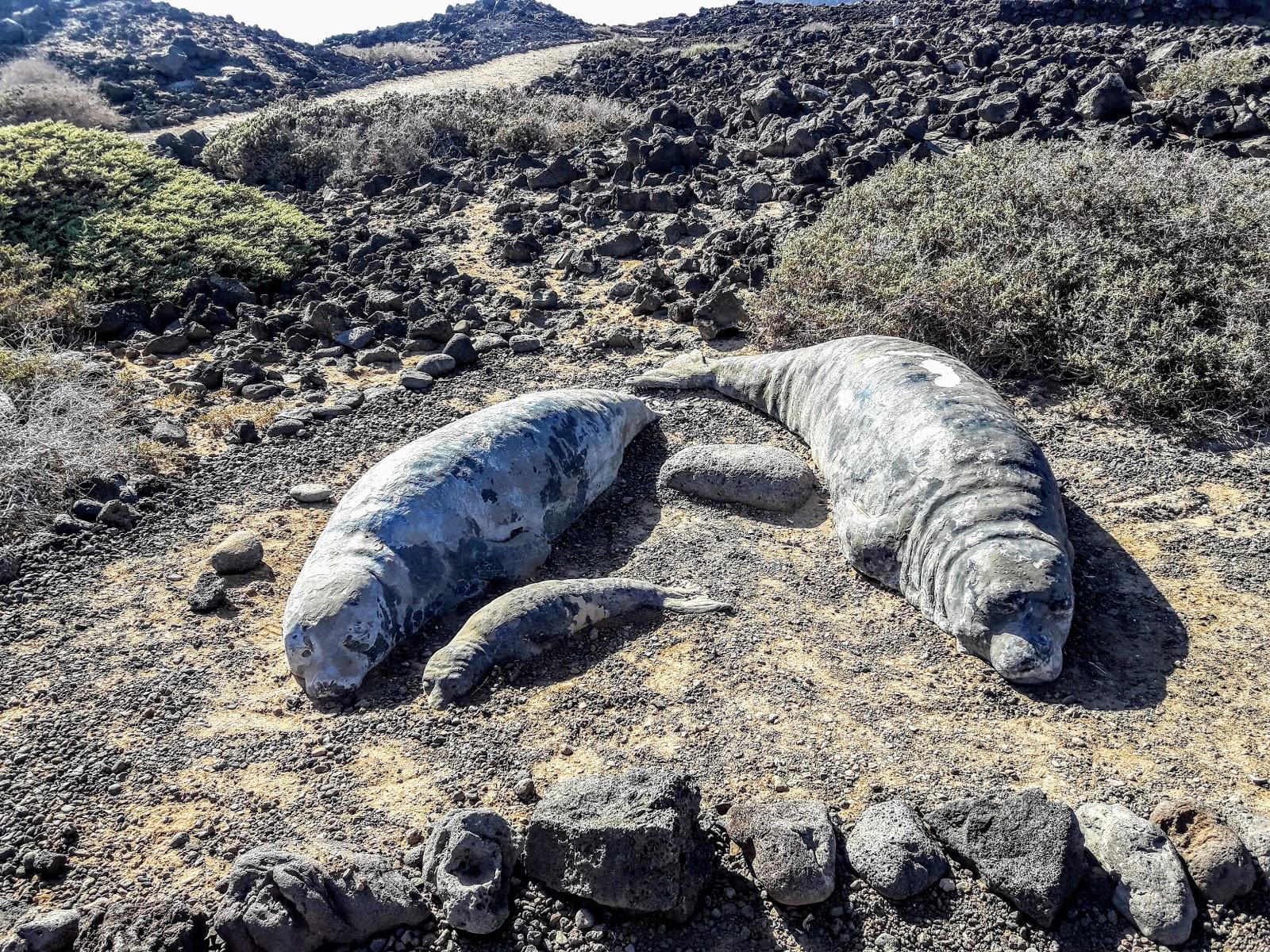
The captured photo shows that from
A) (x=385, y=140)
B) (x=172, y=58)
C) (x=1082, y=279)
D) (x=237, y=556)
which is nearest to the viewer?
(x=237, y=556)

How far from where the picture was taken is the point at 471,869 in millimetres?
3324

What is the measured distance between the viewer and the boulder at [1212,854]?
3174mm

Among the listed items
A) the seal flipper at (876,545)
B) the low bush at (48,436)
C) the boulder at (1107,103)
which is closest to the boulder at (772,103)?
the boulder at (1107,103)

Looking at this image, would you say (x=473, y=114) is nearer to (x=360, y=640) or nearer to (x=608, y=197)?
(x=608, y=197)

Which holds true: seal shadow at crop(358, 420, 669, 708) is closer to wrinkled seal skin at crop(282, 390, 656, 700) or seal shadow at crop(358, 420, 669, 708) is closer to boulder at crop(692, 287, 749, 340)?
wrinkled seal skin at crop(282, 390, 656, 700)

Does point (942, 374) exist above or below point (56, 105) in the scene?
below

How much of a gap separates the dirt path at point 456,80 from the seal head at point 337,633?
1828 centimetres

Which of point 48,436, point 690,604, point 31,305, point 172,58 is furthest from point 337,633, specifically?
point 172,58

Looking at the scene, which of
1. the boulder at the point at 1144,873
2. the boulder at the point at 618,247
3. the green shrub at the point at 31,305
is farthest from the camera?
the boulder at the point at 618,247

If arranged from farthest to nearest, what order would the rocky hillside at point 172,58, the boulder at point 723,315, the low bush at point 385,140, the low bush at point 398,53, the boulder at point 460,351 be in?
the low bush at point 398,53 → the rocky hillside at point 172,58 → the low bush at point 385,140 → the boulder at point 723,315 → the boulder at point 460,351

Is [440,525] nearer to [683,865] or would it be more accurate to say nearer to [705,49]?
[683,865]

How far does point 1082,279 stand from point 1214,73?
886 centimetres

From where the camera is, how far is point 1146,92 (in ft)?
46.2

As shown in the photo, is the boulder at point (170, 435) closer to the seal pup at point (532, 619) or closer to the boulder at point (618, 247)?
the seal pup at point (532, 619)
